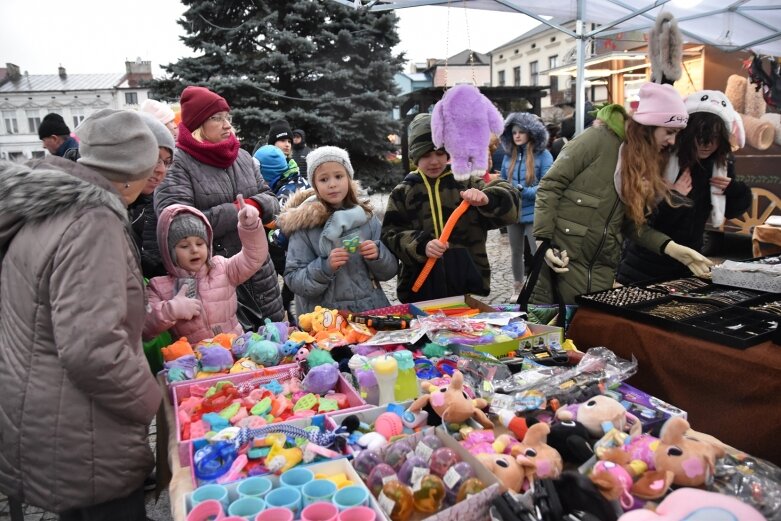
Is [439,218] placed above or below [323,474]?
above

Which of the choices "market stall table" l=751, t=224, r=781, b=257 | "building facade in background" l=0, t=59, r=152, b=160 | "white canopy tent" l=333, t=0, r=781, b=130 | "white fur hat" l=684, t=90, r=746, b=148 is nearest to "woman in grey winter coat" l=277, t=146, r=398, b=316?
"white fur hat" l=684, t=90, r=746, b=148

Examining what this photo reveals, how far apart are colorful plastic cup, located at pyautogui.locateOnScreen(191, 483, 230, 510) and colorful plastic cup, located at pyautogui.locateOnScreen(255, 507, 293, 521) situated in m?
0.12

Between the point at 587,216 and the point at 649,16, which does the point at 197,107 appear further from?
the point at 649,16

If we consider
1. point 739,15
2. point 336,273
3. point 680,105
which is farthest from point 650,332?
point 739,15

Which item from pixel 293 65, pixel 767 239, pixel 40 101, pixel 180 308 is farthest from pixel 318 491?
pixel 40 101

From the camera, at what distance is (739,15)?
6.23 m

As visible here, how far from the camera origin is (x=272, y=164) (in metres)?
4.78

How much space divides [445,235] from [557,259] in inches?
24.1

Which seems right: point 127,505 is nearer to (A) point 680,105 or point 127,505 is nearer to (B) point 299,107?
(A) point 680,105

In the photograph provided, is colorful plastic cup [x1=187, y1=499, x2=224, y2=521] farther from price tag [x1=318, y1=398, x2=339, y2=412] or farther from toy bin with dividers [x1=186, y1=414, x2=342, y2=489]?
price tag [x1=318, y1=398, x2=339, y2=412]

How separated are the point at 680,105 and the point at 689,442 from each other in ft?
5.86

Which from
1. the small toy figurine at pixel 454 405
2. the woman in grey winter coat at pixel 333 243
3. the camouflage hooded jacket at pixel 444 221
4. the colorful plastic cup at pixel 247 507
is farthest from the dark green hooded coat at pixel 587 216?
the colorful plastic cup at pixel 247 507

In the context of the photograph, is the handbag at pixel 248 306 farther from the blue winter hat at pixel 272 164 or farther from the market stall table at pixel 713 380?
the blue winter hat at pixel 272 164

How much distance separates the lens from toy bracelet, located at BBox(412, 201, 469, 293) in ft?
8.17
